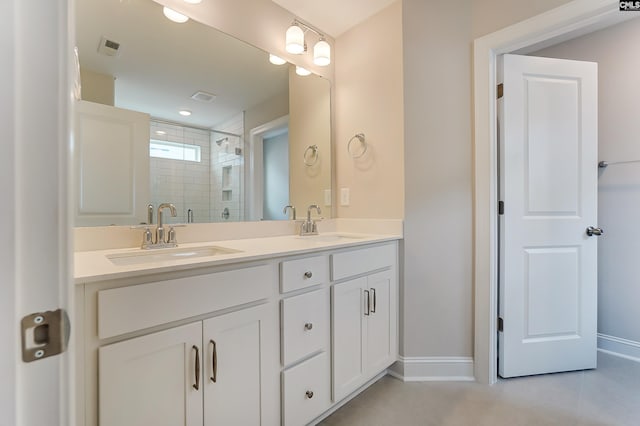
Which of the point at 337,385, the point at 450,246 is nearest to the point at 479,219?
the point at 450,246

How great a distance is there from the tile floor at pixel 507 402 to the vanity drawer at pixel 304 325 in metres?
0.46

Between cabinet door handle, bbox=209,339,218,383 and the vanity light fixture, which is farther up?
the vanity light fixture

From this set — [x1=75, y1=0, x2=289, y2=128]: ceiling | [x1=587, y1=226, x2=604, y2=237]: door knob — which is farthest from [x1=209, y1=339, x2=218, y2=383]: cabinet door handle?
[x1=587, y1=226, x2=604, y2=237]: door knob

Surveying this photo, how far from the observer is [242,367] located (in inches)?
43.3

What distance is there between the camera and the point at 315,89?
7.29 ft

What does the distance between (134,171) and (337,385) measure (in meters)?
1.41

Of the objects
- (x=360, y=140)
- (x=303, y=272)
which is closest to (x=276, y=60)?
(x=360, y=140)

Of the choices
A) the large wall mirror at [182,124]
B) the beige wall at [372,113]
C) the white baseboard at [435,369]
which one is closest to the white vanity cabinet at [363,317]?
the white baseboard at [435,369]

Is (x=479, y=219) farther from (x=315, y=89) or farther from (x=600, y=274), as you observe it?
(x=315, y=89)

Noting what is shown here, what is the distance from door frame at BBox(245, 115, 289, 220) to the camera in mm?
1835

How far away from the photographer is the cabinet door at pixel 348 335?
1.47m

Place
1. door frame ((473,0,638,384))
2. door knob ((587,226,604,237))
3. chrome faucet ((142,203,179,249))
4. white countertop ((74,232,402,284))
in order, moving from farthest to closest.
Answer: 1. door knob ((587,226,604,237))
2. door frame ((473,0,638,384))
3. chrome faucet ((142,203,179,249))
4. white countertop ((74,232,402,284))

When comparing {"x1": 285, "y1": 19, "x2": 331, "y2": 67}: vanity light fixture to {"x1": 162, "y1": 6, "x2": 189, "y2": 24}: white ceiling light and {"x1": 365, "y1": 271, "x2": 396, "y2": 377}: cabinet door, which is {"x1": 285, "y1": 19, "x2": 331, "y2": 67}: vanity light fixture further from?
{"x1": 365, "y1": 271, "x2": 396, "y2": 377}: cabinet door

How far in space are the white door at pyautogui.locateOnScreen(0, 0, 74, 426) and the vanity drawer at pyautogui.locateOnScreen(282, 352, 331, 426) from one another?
103cm
